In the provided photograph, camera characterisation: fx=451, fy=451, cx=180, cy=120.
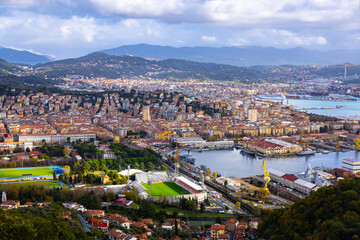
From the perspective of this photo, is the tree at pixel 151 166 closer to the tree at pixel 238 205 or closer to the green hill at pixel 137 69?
the tree at pixel 238 205

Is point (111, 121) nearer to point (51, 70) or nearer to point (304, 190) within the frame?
point (304, 190)

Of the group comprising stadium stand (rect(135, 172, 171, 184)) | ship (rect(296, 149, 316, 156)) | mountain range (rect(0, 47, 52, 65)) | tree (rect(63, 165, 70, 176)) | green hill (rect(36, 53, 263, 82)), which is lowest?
ship (rect(296, 149, 316, 156))

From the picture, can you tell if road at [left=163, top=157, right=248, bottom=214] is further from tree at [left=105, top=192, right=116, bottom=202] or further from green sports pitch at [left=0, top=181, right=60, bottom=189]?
green sports pitch at [left=0, top=181, right=60, bottom=189]

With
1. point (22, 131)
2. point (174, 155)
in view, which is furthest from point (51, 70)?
point (174, 155)

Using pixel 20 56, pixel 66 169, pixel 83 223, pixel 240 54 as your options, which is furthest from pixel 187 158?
pixel 240 54

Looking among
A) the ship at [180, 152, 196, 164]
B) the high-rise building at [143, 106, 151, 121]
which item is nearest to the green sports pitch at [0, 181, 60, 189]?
the ship at [180, 152, 196, 164]

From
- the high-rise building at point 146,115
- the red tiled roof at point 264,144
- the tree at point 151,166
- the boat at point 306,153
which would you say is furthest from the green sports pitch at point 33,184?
the high-rise building at point 146,115
